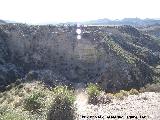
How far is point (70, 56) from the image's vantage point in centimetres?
5672

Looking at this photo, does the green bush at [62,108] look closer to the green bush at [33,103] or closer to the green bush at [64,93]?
the green bush at [64,93]

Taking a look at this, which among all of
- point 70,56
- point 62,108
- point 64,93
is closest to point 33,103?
point 64,93

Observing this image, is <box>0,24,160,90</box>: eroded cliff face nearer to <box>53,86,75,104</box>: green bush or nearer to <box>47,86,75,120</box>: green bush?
<box>53,86,75,104</box>: green bush

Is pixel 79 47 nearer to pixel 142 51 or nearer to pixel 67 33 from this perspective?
pixel 67 33

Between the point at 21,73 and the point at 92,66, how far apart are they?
998cm

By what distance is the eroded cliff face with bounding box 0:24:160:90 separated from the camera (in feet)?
169

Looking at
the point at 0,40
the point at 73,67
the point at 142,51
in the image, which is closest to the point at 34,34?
the point at 0,40

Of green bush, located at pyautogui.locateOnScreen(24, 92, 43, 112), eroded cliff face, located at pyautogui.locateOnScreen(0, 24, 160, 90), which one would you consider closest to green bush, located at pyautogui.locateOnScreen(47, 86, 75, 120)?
green bush, located at pyautogui.locateOnScreen(24, 92, 43, 112)

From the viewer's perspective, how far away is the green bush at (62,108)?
698 inches

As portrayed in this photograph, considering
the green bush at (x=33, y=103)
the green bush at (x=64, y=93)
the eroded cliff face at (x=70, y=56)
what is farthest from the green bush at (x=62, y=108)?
the eroded cliff face at (x=70, y=56)

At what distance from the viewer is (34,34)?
59719 millimetres

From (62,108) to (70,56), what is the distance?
3900cm

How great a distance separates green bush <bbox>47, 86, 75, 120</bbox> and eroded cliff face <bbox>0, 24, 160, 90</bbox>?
3031 cm

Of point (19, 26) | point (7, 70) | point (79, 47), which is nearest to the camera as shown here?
point (7, 70)
